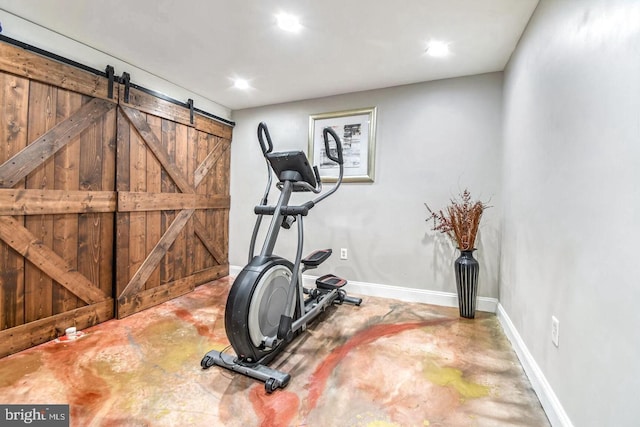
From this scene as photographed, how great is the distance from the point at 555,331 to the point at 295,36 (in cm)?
252

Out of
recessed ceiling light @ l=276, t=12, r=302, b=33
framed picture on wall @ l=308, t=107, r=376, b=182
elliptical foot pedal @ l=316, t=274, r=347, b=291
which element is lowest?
elliptical foot pedal @ l=316, t=274, r=347, b=291

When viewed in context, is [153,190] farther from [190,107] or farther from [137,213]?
[190,107]

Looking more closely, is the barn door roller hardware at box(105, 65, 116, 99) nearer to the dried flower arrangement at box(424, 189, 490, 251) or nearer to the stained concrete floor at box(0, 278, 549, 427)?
the stained concrete floor at box(0, 278, 549, 427)

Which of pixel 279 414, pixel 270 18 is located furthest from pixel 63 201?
pixel 279 414

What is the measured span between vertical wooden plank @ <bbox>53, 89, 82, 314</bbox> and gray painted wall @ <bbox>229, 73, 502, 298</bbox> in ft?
6.83

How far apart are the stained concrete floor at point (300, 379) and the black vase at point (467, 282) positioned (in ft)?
0.56

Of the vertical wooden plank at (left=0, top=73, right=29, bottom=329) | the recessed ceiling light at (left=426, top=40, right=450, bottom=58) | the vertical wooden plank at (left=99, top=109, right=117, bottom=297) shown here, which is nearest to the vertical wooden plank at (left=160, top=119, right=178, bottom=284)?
the vertical wooden plank at (left=99, top=109, right=117, bottom=297)

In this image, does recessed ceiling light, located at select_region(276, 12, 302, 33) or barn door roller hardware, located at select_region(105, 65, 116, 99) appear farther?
barn door roller hardware, located at select_region(105, 65, 116, 99)

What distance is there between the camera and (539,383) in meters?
1.59

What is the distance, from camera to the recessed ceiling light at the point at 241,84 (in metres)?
3.09

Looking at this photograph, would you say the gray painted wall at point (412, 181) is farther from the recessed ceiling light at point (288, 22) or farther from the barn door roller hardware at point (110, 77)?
the barn door roller hardware at point (110, 77)

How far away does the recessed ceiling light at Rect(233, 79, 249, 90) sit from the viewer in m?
3.09

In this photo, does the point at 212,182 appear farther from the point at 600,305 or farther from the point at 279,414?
Answer: the point at 600,305

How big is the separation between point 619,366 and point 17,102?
3.52m
